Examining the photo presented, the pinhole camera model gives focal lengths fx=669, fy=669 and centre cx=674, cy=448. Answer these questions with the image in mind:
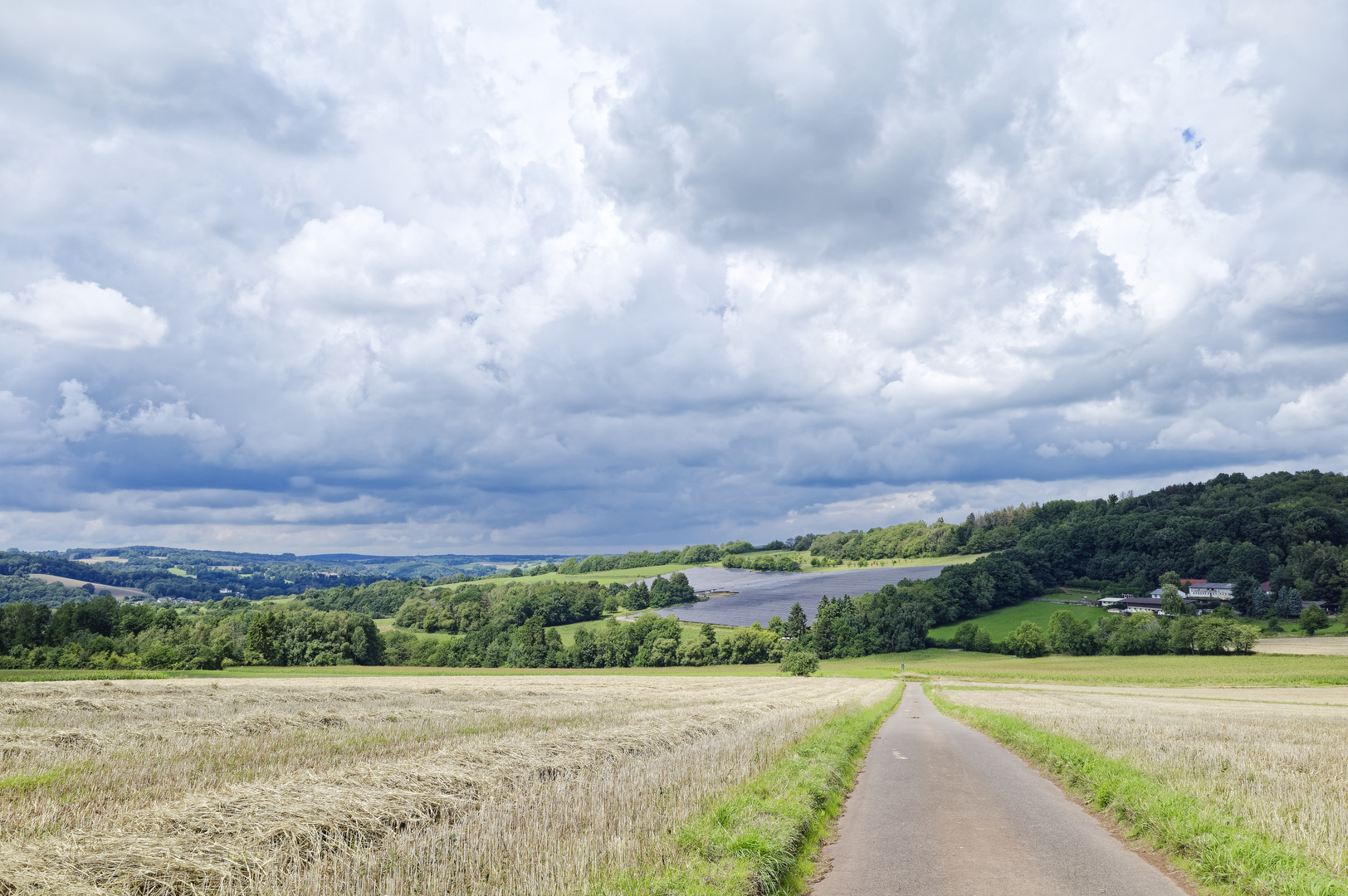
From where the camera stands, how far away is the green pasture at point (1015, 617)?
132 meters

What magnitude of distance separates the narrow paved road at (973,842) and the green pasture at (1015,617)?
126613 mm

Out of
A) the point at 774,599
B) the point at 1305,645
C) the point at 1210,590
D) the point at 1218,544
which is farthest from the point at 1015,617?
the point at 1218,544

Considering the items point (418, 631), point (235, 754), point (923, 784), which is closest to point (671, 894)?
point (923, 784)

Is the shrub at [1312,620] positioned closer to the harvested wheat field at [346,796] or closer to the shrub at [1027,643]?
the shrub at [1027,643]

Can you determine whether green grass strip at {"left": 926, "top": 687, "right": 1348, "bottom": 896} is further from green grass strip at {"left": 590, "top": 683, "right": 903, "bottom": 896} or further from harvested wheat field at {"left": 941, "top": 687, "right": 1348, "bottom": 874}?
green grass strip at {"left": 590, "top": 683, "right": 903, "bottom": 896}

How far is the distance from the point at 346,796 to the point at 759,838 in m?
6.82

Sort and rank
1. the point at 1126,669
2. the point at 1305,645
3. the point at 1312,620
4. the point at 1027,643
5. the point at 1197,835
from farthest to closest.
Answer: the point at 1027,643, the point at 1312,620, the point at 1305,645, the point at 1126,669, the point at 1197,835

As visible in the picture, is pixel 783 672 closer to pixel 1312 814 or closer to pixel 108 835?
pixel 1312 814

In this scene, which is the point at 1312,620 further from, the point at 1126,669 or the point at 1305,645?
the point at 1126,669

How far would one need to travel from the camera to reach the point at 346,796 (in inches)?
438

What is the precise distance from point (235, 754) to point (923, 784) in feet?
59.7

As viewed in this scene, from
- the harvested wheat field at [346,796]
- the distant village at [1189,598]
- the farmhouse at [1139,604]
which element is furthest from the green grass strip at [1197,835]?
the farmhouse at [1139,604]

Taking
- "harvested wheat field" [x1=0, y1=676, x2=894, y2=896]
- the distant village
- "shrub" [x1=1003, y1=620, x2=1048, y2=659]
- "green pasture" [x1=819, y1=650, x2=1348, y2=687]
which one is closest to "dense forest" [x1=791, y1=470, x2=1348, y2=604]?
the distant village

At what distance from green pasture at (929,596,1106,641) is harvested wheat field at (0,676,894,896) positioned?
123 meters
